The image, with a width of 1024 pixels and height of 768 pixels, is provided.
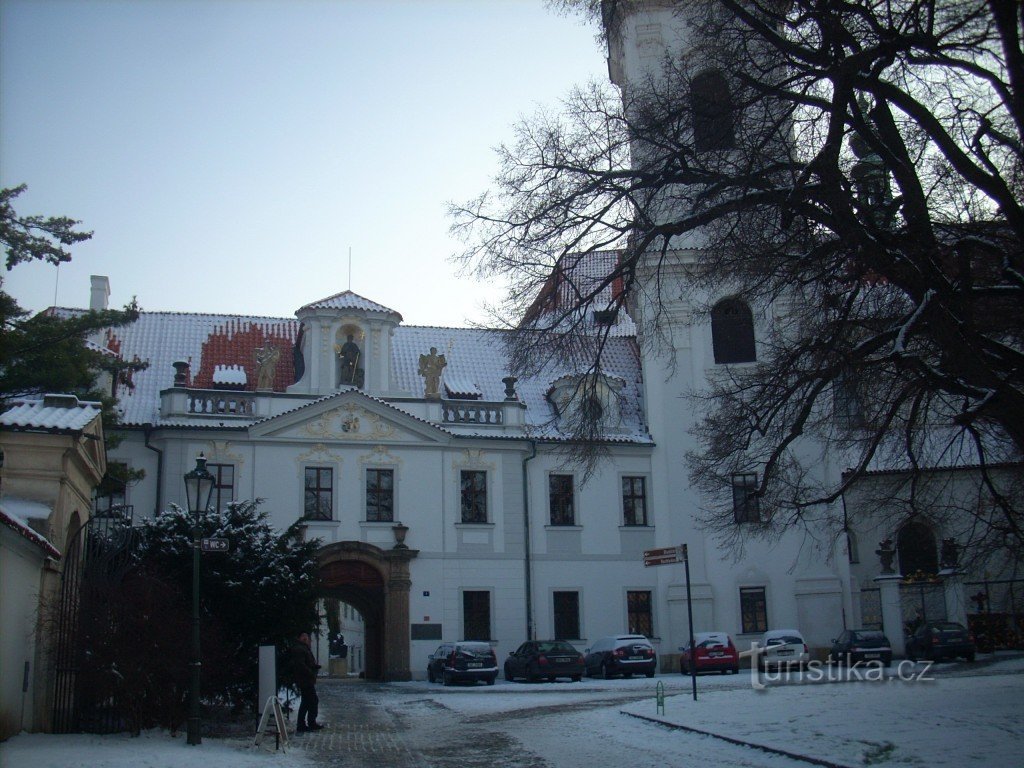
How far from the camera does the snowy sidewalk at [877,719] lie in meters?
11.9

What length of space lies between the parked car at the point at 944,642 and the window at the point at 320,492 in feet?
62.9

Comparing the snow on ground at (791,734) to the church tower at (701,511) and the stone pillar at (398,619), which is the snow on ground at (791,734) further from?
the stone pillar at (398,619)

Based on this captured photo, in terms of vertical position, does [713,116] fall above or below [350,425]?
below

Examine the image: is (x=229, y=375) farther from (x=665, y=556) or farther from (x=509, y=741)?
(x=509, y=741)

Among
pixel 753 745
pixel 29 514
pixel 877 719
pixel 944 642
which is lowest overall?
pixel 753 745

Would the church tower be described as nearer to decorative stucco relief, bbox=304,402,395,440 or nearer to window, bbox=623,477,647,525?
window, bbox=623,477,647,525

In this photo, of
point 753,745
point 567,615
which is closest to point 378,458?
point 567,615

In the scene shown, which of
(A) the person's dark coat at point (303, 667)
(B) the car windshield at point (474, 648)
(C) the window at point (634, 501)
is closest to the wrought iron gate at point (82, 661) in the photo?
(A) the person's dark coat at point (303, 667)

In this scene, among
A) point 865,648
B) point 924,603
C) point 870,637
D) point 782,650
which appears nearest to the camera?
point 865,648

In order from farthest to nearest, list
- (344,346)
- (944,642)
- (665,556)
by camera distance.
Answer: (344,346)
(944,642)
(665,556)

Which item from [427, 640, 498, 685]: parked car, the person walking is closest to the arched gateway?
[427, 640, 498, 685]: parked car

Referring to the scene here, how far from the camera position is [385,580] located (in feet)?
122

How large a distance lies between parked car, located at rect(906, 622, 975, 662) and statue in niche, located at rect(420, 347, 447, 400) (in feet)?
58.7

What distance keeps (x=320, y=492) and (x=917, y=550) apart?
2211cm
